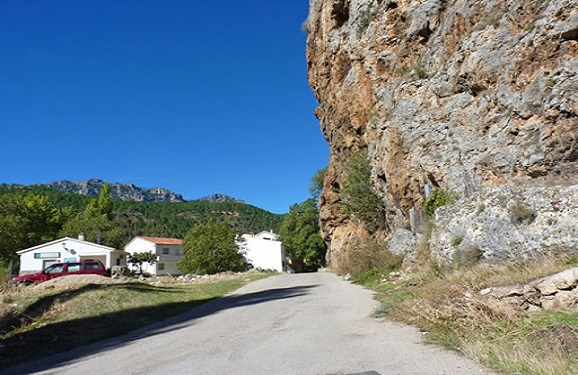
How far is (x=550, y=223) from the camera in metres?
8.13

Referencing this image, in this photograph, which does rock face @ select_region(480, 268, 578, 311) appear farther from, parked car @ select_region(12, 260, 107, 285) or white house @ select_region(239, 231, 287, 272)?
white house @ select_region(239, 231, 287, 272)

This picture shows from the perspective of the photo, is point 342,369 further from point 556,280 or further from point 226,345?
point 556,280

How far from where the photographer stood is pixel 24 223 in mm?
53125

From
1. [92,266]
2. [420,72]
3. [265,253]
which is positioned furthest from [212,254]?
[420,72]

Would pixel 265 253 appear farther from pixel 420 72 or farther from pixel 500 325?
pixel 500 325

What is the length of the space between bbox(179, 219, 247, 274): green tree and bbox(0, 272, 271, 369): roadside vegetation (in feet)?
92.4

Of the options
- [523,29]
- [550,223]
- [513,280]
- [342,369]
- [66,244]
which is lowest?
[342,369]

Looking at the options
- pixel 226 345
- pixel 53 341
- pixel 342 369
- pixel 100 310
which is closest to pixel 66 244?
pixel 100 310

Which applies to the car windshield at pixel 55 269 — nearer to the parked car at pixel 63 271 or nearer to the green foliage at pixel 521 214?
the parked car at pixel 63 271

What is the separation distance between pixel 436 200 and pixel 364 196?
13.3 m

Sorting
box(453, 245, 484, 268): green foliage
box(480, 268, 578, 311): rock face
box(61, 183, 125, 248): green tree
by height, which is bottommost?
box(480, 268, 578, 311): rock face

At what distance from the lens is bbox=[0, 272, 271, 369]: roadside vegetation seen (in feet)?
25.7

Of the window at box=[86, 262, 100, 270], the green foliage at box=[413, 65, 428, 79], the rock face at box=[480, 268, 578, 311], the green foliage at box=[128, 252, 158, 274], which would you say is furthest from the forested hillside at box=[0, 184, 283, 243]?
A: the rock face at box=[480, 268, 578, 311]

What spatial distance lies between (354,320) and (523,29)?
1342 cm
